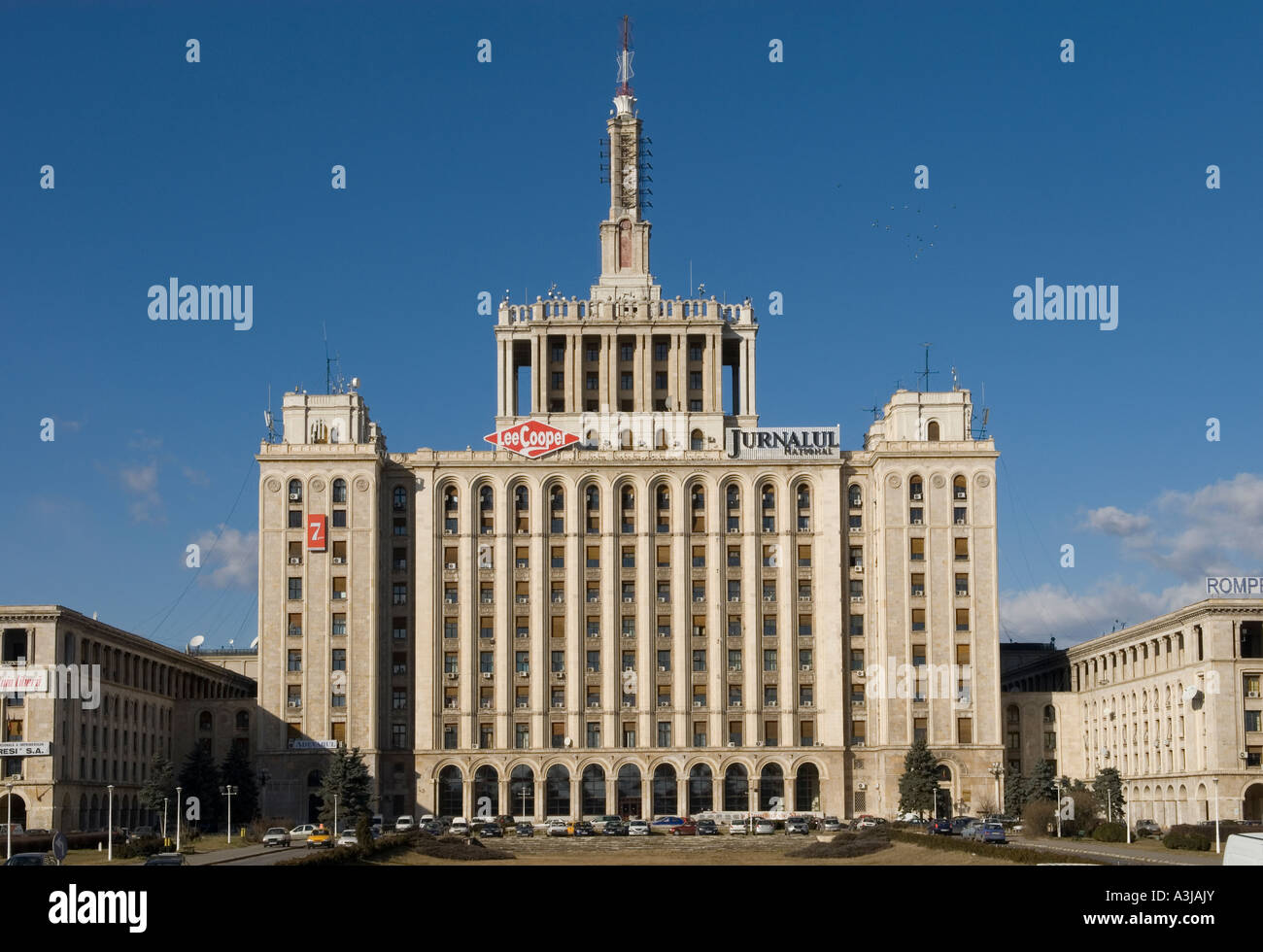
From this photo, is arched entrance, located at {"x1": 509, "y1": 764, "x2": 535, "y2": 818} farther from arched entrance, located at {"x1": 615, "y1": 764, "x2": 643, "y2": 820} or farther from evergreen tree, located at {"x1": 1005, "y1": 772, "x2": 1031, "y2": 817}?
evergreen tree, located at {"x1": 1005, "y1": 772, "x2": 1031, "y2": 817}

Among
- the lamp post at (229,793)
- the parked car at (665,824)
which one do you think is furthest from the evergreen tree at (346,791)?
the parked car at (665,824)

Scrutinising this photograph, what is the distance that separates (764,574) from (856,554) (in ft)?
28.8

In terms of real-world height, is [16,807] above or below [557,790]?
above

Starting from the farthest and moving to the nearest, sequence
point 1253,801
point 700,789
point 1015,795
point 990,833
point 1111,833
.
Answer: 1. point 700,789
2. point 1015,795
3. point 1253,801
4. point 1111,833
5. point 990,833

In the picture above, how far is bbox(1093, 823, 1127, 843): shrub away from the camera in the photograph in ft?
352

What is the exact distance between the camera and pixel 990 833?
331 feet

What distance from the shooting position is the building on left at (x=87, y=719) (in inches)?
4596

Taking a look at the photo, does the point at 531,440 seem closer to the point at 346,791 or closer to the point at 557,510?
the point at 557,510

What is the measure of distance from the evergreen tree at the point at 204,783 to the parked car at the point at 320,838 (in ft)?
59.9

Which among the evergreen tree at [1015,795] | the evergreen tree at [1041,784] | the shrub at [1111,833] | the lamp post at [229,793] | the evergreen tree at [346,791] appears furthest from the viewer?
the evergreen tree at [1015,795]

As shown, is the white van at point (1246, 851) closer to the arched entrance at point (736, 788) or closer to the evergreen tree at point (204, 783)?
the evergreen tree at point (204, 783)

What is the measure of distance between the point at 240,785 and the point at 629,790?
112 feet

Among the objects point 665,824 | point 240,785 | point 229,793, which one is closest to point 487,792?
point 240,785
